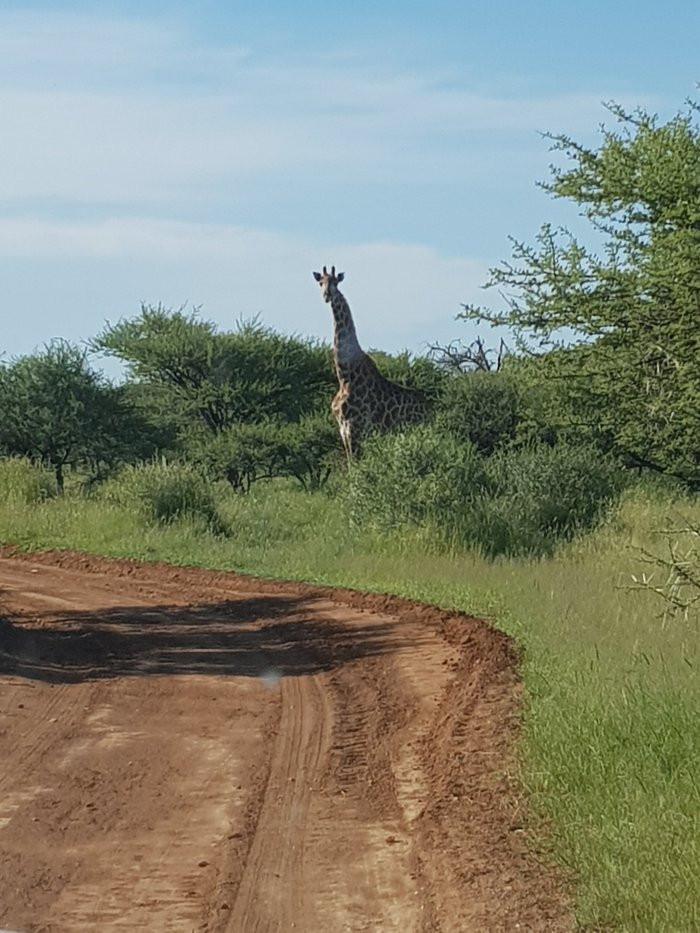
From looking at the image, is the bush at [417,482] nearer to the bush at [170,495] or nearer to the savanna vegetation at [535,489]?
the savanna vegetation at [535,489]

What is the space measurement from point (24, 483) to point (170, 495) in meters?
4.21

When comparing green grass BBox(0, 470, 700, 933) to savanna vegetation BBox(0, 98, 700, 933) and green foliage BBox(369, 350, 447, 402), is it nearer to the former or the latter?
savanna vegetation BBox(0, 98, 700, 933)

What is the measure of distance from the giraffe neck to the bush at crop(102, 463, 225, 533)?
283 centimetres

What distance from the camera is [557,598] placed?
13297 mm

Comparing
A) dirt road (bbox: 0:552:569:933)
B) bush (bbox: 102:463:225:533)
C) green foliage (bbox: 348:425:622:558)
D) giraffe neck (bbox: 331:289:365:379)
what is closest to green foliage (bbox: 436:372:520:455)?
giraffe neck (bbox: 331:289:365:379)

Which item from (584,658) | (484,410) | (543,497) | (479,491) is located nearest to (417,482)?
(479,491)

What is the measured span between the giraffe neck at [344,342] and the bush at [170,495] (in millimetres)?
2831

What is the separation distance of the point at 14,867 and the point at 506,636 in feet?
20.4

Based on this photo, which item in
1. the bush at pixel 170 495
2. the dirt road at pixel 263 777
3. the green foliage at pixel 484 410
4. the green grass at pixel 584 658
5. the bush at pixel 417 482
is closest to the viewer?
the green grass at pixel 584 658

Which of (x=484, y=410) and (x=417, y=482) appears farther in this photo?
(x=484, y=410)

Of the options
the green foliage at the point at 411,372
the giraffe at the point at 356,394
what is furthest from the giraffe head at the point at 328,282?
the green foliage at the point at 411,372

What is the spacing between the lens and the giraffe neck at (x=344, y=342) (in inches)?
931

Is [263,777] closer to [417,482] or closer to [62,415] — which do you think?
[417,482]

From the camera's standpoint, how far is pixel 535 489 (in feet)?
65.7
